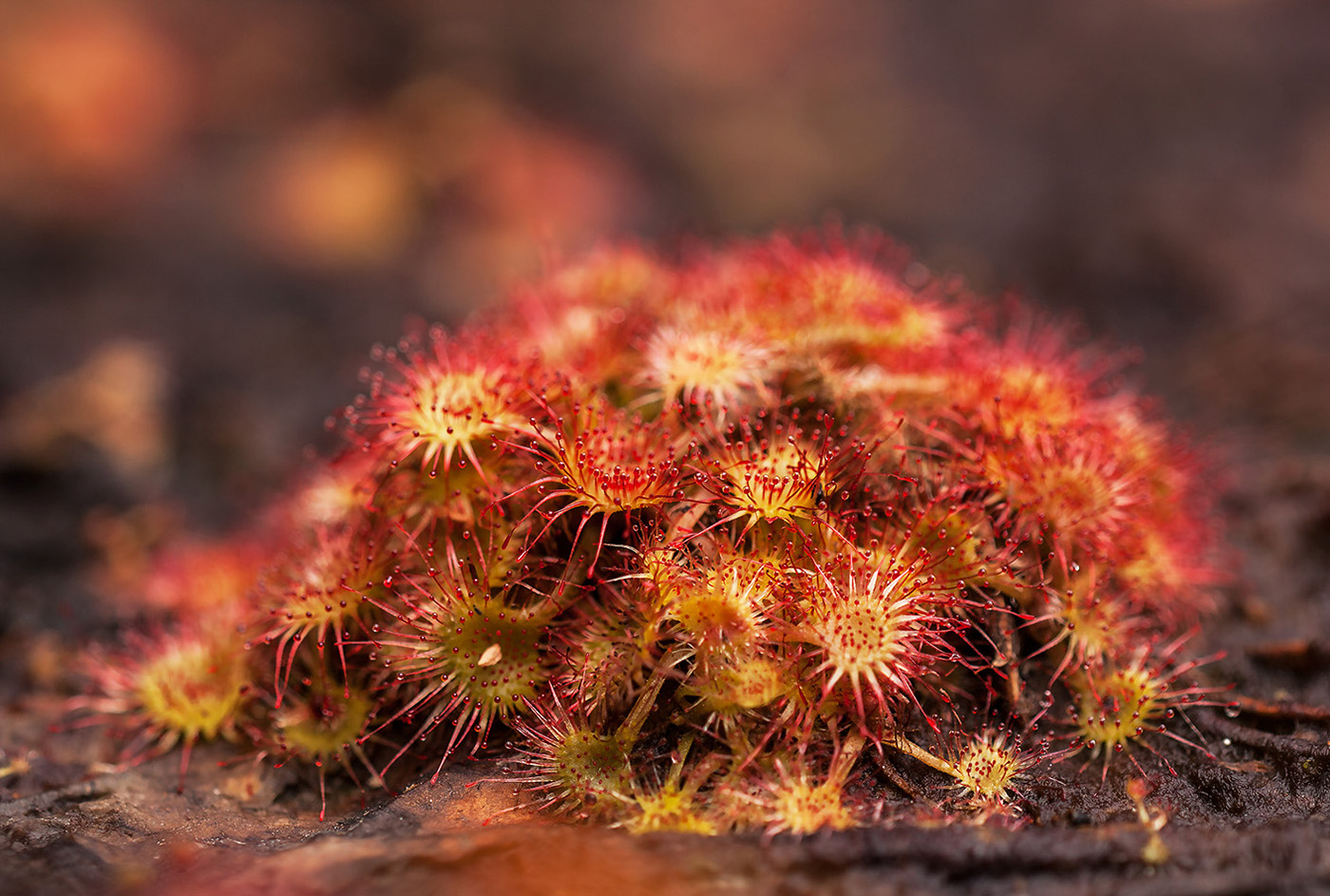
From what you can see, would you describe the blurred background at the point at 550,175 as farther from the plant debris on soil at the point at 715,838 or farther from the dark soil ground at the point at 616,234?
the plant debris on soil at the point at 715,838

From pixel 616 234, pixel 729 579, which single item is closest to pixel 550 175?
pixel 616 234

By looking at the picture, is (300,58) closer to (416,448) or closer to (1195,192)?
(416,448)

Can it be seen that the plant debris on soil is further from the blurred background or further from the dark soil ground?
the blurred background

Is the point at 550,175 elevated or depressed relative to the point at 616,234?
elevated

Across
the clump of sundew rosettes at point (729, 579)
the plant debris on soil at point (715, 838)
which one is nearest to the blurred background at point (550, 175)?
the plant debris on soil at point (715, 838)

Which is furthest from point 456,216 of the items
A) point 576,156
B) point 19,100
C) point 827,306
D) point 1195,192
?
point 1195,192

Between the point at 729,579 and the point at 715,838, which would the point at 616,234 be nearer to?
the point at 729,579
